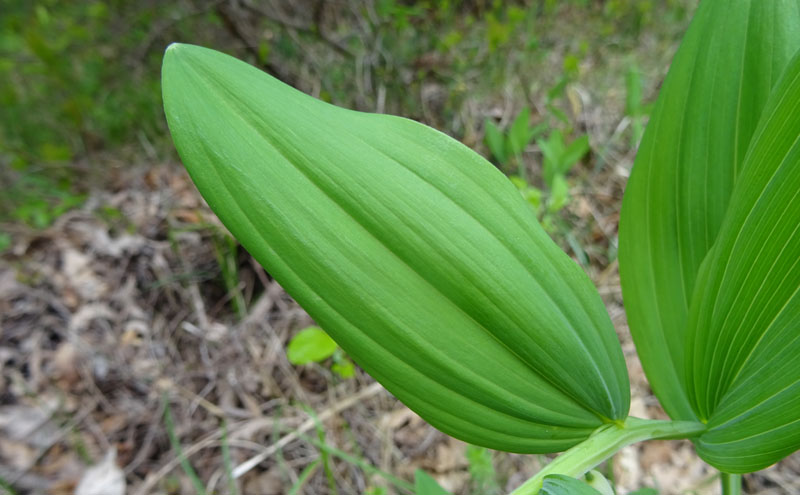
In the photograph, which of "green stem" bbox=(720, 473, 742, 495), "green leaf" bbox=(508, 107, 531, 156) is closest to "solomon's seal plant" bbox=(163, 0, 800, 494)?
"green stem" bbox=(720, 473, 742, 495)

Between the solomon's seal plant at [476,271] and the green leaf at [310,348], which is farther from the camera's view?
the green leaf at [310,348]

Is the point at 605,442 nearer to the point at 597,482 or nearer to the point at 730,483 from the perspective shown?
the point at 597,482

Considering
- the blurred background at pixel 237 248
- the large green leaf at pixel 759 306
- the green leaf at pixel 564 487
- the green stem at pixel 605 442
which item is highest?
the large green leaf at pixel 759 306

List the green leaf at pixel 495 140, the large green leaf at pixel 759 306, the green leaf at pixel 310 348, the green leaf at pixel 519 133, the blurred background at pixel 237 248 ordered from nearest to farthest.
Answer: the large green leaf at pixel 759 306 < the green leaf at pixel 310 348 < the blurred background at pixel 237 248 < the green leaf at pixel 519 133 < the green leaf at pixel 495 140

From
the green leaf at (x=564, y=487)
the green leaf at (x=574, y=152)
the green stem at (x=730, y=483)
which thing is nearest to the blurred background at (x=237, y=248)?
the green leaf at (x=574, y=152)

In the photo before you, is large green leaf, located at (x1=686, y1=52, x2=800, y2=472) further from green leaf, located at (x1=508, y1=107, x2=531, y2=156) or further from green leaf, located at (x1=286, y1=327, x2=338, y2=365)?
green leaf, located at (x1=508, y1=107, x2=531, y2=156)

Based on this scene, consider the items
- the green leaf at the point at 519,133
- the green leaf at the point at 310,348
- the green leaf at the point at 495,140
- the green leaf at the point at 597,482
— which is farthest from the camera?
the green leaf at the point at 495,140

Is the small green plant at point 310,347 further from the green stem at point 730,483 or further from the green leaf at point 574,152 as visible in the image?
the green leaf at point 574,152

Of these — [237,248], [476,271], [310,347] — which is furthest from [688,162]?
[237,248]
